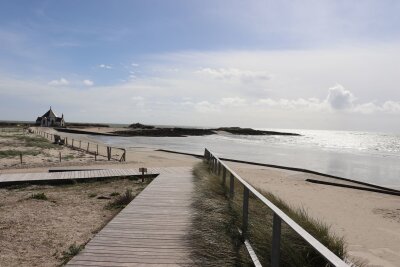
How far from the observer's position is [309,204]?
48.2 ft

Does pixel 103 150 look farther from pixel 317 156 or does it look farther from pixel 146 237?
pixel 146 237

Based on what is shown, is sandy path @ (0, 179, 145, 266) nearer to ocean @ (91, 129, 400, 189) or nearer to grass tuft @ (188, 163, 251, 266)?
grass tuft @ (188, 163, 251, 266)

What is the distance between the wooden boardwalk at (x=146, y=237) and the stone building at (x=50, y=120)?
11004cm

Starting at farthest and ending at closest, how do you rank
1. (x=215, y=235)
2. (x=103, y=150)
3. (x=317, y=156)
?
1. (x=317, y=156)
2. (x=103, y=150)
3. (x=215, y=235)

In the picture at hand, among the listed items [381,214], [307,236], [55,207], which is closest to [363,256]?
[381,214]

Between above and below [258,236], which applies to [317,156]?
below

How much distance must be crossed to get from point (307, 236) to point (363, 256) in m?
6.53

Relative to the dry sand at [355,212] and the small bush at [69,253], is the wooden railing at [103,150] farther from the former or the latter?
the small bush at [69,253]

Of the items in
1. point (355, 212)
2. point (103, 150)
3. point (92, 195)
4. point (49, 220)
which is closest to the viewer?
point (49, 220)

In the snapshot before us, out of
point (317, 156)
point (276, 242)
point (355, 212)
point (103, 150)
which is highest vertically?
point (276, 242)

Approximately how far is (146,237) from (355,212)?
9.67m

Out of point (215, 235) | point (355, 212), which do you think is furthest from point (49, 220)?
point (355, 212)

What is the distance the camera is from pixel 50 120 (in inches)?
4439

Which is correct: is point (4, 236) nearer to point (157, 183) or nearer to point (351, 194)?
point (157, 183)
